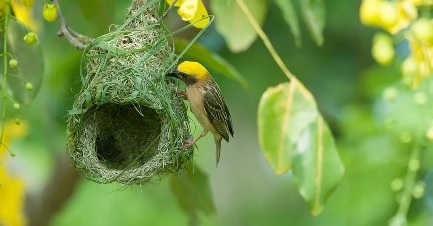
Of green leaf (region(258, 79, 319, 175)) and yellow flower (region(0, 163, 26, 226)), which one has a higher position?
green leaf (region(258, 79, 319, 175))

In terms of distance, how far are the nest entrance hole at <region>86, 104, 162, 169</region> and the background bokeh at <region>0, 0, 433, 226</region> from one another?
0.33 metres

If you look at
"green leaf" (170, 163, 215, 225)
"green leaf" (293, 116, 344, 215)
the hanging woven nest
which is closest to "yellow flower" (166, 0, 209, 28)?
the hanging woven nest

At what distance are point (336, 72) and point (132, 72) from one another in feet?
9.18

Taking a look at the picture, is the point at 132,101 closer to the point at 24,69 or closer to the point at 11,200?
the point at 24,69

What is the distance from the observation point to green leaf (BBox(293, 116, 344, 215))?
6.37 feet

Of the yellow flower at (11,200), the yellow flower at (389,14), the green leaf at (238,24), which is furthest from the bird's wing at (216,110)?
the yellow flower at (11,200)

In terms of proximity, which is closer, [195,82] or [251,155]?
[195,82]

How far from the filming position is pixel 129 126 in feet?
7.36

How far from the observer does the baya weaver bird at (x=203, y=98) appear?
2.07 meters

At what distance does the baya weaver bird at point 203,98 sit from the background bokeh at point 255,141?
1.72 ft

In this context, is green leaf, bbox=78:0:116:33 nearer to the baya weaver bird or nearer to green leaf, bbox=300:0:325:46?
the baya weaver bird

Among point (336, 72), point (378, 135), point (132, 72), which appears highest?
point (132, 72)

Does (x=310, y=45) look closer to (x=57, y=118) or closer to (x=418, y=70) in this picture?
(x=57, y=118)

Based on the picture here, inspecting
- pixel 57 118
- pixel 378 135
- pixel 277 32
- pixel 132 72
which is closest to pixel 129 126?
pixel 132 72
